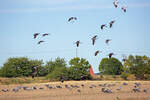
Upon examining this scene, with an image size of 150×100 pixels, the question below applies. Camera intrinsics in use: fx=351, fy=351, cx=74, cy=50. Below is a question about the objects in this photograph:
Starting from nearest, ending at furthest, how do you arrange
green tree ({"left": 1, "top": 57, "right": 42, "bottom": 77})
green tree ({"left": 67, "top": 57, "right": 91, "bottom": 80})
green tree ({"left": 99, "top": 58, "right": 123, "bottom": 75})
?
green tree ({"left": 67, "top": 57, "right": 91, "bottom": 80}) → green tree ({"left": 1, "top": 57, "right": 42, "bottom": 77}) → green tree ({"left": 99, "top": 58, "right": 123, "bottom": 75})

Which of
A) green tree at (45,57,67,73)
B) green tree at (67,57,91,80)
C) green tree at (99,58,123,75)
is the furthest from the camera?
green tree at (99,58,123,75)

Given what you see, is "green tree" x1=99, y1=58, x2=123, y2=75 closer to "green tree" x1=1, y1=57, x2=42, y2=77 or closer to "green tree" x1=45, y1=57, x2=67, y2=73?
"green tree" x1=45, y1=57, x2=67, y2=73

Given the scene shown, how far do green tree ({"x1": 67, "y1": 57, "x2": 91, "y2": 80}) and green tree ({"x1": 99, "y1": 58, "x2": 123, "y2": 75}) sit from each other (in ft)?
75.9

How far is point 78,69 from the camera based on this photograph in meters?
82.8

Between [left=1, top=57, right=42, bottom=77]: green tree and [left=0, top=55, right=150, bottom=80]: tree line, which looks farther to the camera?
[left=1, top=57, right=42, bottom=77]: green tree

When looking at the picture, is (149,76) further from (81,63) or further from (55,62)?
(55,62)

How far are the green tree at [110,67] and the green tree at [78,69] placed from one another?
75.9ft

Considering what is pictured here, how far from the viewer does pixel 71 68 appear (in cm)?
8300

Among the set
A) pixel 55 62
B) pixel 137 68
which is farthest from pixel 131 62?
pixel 55 62

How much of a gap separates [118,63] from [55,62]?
22212 millimetres

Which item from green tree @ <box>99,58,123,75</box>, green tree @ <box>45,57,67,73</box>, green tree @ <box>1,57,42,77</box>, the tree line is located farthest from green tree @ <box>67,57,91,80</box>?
green tree @ <box>99,58,123,75</box>

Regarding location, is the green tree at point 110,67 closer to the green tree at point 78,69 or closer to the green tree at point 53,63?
the green tree at point 53,63

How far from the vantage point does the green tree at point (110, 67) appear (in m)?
106

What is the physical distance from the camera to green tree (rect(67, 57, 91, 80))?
269ft
